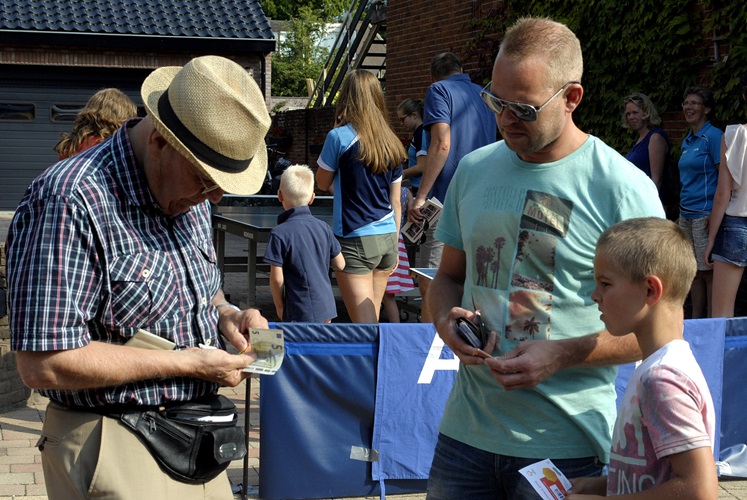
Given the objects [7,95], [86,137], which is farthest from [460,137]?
[7,95]

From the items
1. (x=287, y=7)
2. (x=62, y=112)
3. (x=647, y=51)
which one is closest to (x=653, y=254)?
(x=647, y=51)

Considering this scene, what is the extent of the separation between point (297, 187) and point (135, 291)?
3.85 meters

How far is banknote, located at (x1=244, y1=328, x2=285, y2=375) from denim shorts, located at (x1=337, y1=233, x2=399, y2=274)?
12.4 ft

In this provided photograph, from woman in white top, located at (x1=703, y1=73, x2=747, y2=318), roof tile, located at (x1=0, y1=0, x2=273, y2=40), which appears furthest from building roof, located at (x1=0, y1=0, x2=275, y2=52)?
woman in white top, located at (x1=703, y1=73, x2=747, y2=318)

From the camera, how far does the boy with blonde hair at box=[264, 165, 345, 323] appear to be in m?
5.96

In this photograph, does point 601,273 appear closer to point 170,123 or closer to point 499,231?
point 499,231

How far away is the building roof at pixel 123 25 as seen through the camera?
17094 millimetres

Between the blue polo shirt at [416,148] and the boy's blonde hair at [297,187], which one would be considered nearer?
the boy's blonde hair at [297,187]

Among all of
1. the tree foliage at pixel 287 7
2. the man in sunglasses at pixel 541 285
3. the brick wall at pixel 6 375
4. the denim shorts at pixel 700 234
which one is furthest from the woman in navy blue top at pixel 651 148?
the tree foliage at pixel 287 7

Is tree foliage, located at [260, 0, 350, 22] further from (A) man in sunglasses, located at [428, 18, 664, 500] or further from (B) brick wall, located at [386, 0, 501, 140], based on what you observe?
(A) man in sunglasses, located at [428, 18, 664, 500]

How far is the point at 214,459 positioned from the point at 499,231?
1.02 m

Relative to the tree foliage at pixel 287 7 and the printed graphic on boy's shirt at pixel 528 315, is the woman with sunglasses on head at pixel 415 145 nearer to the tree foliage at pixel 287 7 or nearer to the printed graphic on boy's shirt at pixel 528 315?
the printed graphic on boy's shirt at pixel 528 315

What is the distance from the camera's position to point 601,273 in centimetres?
240

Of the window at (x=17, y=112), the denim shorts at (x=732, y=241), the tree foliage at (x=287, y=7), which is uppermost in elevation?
the denim shorts at (x=732, y=241)
